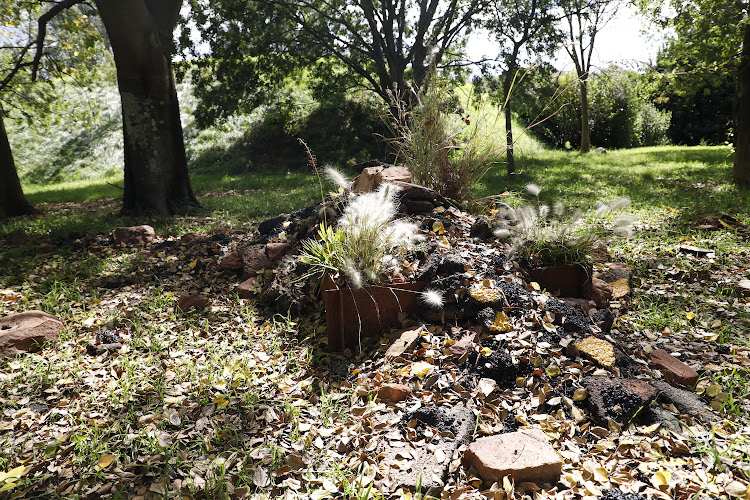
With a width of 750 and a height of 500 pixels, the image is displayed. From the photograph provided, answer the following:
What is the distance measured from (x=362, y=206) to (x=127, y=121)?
482 centimetres

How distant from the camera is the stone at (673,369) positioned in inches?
96.3

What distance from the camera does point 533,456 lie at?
1914mm

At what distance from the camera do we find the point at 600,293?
3381 millimetres

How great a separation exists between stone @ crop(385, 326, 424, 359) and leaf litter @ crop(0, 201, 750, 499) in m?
0.03

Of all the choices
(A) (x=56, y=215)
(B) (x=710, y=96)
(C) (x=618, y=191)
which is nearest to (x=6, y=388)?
(A) (x=56, y=215)

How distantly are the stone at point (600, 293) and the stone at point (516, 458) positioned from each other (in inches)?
63.8

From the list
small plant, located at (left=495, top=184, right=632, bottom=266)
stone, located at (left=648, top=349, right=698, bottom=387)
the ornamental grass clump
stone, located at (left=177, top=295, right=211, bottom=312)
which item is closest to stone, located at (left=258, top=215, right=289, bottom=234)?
stone, located at (left=177, top=295, right=211, bottom=312)

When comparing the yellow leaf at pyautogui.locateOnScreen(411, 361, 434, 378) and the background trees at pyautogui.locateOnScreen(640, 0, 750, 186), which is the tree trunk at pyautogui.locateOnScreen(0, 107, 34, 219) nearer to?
the yellow leaf at pyautogui.locateOnScreen(411, 361, 434, 378)

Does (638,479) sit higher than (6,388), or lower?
lower

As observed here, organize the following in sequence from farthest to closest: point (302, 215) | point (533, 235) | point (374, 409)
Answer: point (302, 215) < point (533, 235) < point (374, 409)

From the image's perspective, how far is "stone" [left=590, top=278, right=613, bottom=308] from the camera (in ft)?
11.0

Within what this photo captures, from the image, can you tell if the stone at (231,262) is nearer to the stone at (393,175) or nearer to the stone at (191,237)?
the stone at (191,237)

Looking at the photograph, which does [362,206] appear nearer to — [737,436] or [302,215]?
[302,215]

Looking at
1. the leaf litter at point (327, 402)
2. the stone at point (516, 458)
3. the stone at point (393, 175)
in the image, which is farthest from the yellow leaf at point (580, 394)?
the stone at point (393, 175)
